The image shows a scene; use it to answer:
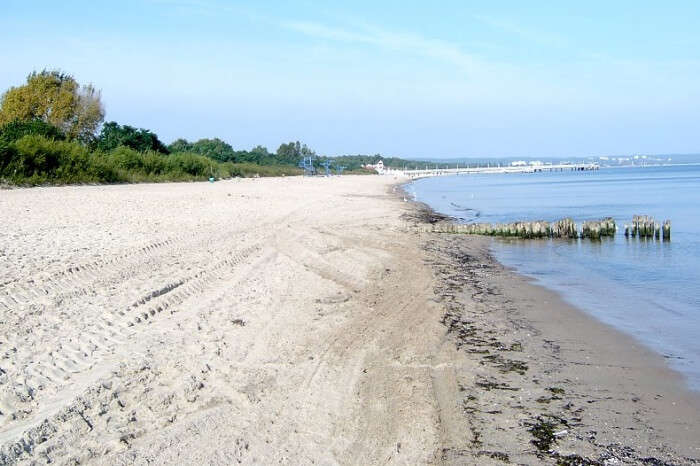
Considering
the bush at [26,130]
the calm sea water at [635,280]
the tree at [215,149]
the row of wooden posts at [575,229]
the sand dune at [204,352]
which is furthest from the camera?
the tree at [215,149]

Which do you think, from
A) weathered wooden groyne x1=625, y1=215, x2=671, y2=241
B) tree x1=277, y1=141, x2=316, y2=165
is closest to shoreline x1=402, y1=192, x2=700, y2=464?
weathered wooden groyne x1=625, y1=215, x2=671, y2=241

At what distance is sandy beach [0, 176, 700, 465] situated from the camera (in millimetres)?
4336

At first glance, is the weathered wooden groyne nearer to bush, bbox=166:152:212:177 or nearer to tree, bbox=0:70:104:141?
bush, bbox=166:152:212:177

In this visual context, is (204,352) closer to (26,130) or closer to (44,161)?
(44,161)

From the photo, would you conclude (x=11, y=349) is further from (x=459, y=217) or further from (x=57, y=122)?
(x=57, y=122)

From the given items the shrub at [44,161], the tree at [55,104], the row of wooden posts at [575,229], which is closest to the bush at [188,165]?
the tree at [55,104]

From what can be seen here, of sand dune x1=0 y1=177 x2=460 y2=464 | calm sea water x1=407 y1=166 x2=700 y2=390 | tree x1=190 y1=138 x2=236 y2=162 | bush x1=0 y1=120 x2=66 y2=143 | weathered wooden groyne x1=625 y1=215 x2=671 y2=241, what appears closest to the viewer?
sand dune x1=0 y1=177 x2=460 y2=464

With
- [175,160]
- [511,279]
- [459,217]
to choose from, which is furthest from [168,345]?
[175,160]

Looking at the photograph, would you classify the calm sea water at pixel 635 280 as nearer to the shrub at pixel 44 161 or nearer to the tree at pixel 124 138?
the shrub at pixel 44 161

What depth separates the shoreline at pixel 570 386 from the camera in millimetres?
4633

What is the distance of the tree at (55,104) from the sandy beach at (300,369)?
147 feet

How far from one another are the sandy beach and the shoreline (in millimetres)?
23

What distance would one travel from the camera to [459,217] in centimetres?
2862

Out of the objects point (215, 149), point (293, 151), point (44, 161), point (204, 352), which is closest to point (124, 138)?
point (44, 161)
